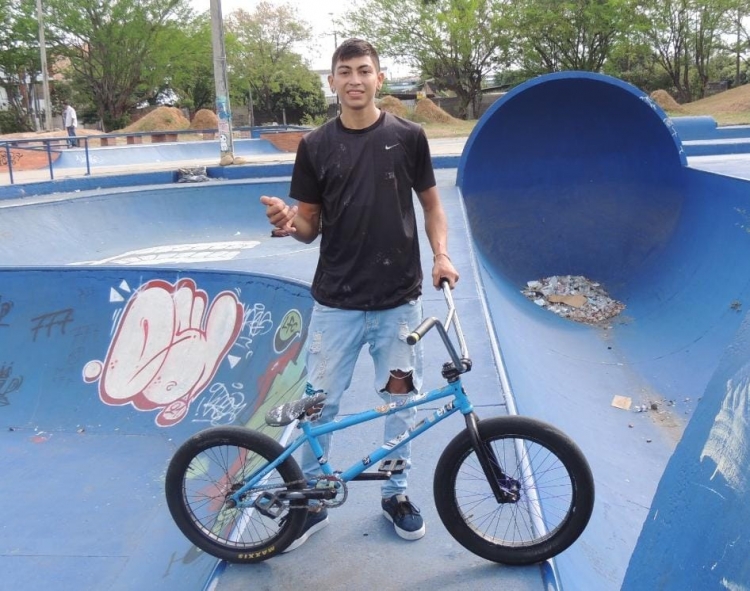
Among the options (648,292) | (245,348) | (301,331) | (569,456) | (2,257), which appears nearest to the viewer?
(569,456)

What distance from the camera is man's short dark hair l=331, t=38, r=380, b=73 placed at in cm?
242

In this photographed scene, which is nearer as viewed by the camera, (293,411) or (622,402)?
(293,411)

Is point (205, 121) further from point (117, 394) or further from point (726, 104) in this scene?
point (117, 394)

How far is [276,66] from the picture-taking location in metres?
48.1

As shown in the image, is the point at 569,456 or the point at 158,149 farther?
the point at 158,149

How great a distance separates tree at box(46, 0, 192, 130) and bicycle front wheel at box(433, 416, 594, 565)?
42.1 m

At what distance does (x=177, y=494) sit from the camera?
2.68m

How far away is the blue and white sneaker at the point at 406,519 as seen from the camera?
264 cm

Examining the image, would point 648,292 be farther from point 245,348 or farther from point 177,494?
point 177,494

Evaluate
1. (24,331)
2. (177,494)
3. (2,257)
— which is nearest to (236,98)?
(2,257)

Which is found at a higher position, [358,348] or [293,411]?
[358,348]

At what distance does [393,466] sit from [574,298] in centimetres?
629

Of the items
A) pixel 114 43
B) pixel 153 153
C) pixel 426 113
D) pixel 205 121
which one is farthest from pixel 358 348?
pixel 114 43

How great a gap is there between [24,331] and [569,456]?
599 cm
